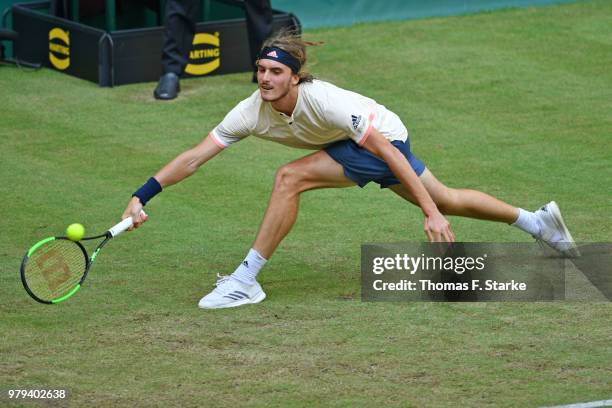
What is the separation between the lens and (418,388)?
19.2 ft

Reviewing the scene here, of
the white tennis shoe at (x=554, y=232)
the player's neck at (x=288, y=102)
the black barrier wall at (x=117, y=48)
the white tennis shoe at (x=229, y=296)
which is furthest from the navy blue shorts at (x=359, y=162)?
the black barrier wall at (x=117, y=48)

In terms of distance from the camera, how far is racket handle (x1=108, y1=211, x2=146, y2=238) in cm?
677

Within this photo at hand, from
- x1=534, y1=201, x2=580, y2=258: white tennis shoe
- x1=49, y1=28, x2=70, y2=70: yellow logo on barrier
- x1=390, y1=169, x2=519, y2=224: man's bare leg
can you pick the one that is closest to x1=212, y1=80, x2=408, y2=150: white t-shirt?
x1=390, y1=169, x2=519, y2=224: man's bare leg

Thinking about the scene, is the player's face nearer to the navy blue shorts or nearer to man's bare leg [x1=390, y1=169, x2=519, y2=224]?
the navy blue shorts

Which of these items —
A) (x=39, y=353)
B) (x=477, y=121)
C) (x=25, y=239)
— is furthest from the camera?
(x=477, y=121)

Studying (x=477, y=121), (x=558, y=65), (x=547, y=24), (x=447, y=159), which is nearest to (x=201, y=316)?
(x=447, y=159)

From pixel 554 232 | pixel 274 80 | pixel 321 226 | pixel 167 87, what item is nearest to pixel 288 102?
pixel 274 80

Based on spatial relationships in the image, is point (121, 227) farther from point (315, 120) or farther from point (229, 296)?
point (315, 120)

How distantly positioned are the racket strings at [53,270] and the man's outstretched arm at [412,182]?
1.61 meters

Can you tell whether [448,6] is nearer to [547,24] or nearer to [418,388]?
[547,24]

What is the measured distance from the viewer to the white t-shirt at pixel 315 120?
6859mm

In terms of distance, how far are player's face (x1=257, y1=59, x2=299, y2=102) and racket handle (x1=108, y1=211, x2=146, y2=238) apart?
0.94 m

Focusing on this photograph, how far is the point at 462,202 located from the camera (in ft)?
24.0

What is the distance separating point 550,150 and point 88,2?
5.05 meters
